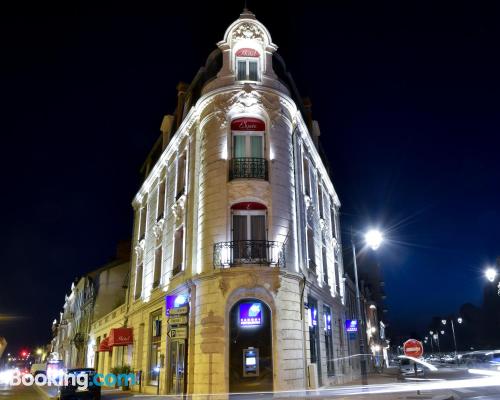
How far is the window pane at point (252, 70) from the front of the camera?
20.1 m

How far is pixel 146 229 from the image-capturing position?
2738cm

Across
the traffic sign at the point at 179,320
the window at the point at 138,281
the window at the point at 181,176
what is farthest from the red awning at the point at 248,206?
the window at the point at 138,281

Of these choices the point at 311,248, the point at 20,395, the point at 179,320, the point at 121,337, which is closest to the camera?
the point at 179,320

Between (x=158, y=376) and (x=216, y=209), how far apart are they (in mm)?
9040

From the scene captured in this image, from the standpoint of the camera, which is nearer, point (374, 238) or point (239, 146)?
point (374, 238)

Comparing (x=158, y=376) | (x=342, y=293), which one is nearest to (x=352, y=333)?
(x=342, y=293)

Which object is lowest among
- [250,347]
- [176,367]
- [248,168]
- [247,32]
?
[176,367]

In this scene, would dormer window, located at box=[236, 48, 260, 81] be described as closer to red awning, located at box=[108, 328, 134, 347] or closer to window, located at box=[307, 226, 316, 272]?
window, located at box=[307, 226, 316, 272]

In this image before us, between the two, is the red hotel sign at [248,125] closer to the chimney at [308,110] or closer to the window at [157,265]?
the chimney at [308,110]

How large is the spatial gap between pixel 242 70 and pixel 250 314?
11048 mm

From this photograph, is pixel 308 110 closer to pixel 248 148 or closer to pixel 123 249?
pixel 248 148

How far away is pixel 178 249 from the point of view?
20.7 meters

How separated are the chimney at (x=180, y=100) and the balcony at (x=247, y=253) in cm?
1033

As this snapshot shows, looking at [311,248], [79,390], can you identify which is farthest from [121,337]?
[311,248]
